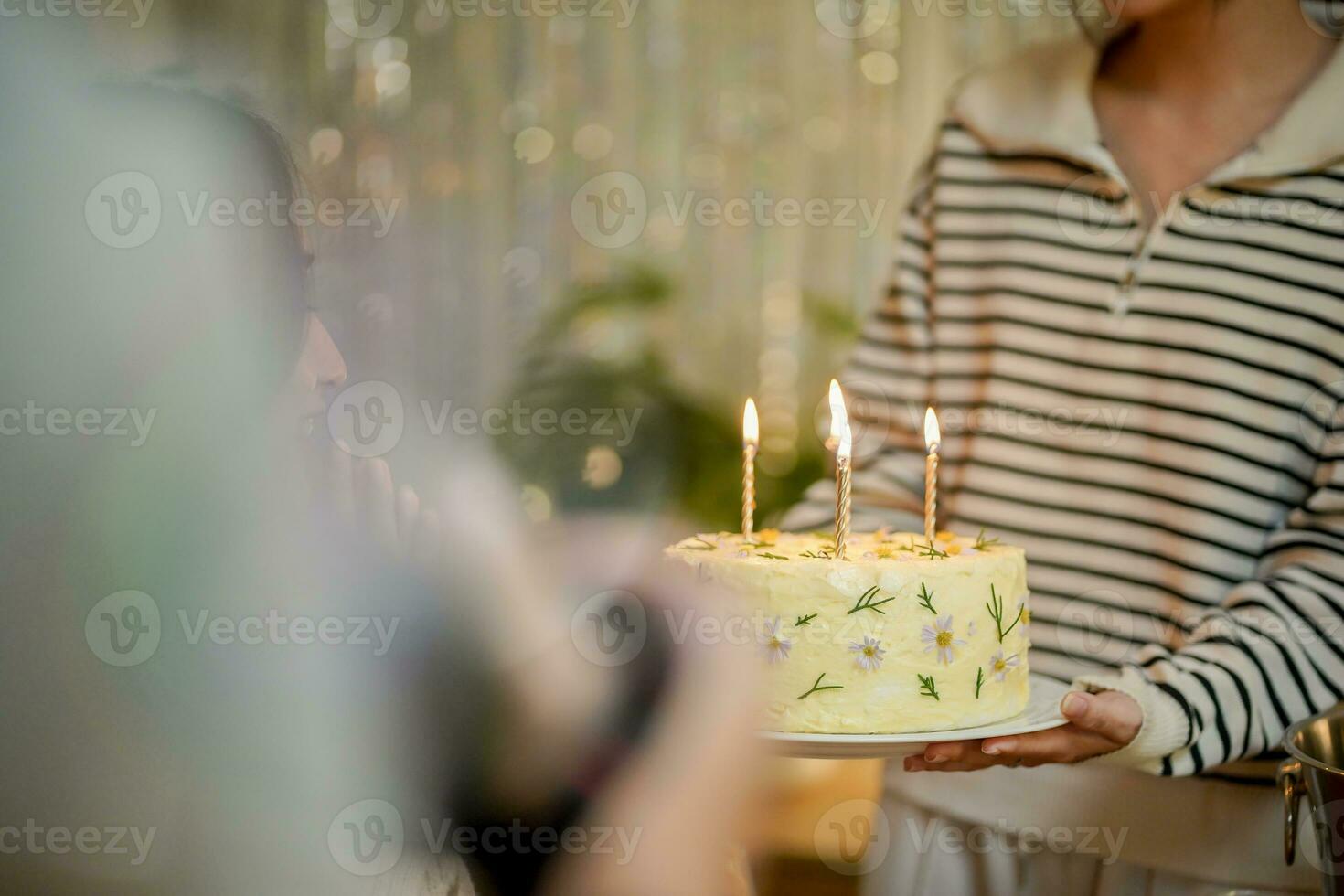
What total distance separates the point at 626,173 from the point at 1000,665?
2.75 m

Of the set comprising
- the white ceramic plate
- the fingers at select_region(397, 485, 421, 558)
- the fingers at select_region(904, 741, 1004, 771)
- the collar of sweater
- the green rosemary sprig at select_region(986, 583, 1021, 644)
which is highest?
the collar of sweater

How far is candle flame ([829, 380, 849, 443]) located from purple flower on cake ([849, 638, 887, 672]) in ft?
0.59

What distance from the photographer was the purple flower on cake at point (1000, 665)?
1.06 m

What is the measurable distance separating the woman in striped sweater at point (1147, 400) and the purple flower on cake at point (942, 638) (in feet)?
0.37

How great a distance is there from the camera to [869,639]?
3.34 ft

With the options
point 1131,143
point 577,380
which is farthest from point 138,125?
point 577,380

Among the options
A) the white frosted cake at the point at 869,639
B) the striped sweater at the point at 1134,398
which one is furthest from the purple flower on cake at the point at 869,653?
the striped sweater at the point at 1134,398

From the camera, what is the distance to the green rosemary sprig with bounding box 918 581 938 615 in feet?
3.36

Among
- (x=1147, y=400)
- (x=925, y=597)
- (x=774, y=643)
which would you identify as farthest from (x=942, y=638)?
(x=1147, y=400)

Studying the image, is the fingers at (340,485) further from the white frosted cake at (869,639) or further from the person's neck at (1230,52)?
the person's neck at (1230,52)

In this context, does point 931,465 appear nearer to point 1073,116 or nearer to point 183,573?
point 1073,116

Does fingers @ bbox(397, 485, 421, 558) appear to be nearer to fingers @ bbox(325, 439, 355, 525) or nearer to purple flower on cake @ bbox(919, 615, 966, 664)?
fingers @ bbox(325, 439, 355, 525)

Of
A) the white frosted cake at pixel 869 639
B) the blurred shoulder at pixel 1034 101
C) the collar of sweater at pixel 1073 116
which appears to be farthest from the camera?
the blurred shoulder at pixel 1034 101

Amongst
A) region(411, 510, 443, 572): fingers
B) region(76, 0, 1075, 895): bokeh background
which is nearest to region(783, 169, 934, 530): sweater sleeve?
region(411, 510, 443, 572): fingers
